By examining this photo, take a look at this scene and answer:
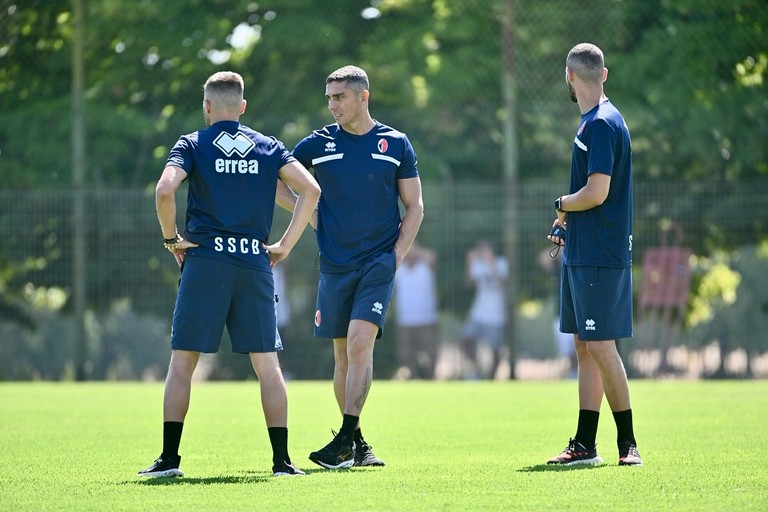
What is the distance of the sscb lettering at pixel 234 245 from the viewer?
7570mm

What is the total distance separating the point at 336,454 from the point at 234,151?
1738mm

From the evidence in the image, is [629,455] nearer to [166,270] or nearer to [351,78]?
[351,78]

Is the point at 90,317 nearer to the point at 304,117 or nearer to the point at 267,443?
the point at 304,117

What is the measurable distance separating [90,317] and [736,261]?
27.6 feet

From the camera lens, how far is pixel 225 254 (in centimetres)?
757

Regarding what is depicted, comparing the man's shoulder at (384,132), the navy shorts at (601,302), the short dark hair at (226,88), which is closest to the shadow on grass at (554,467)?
the navy shorts at (601,302)

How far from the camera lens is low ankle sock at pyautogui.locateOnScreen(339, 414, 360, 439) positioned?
7930 millimetres

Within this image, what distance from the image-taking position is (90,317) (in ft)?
62.6

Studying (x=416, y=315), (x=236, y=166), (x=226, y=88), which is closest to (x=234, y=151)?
(x=236, y=166)

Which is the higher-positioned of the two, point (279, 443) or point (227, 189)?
point (227, 189)

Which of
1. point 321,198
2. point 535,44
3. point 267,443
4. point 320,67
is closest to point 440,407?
point 267,443

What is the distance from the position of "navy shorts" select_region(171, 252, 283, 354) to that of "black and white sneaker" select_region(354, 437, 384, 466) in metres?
0.86

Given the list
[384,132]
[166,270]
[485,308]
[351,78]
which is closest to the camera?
[351,78]

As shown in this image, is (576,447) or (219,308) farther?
(576,447)
